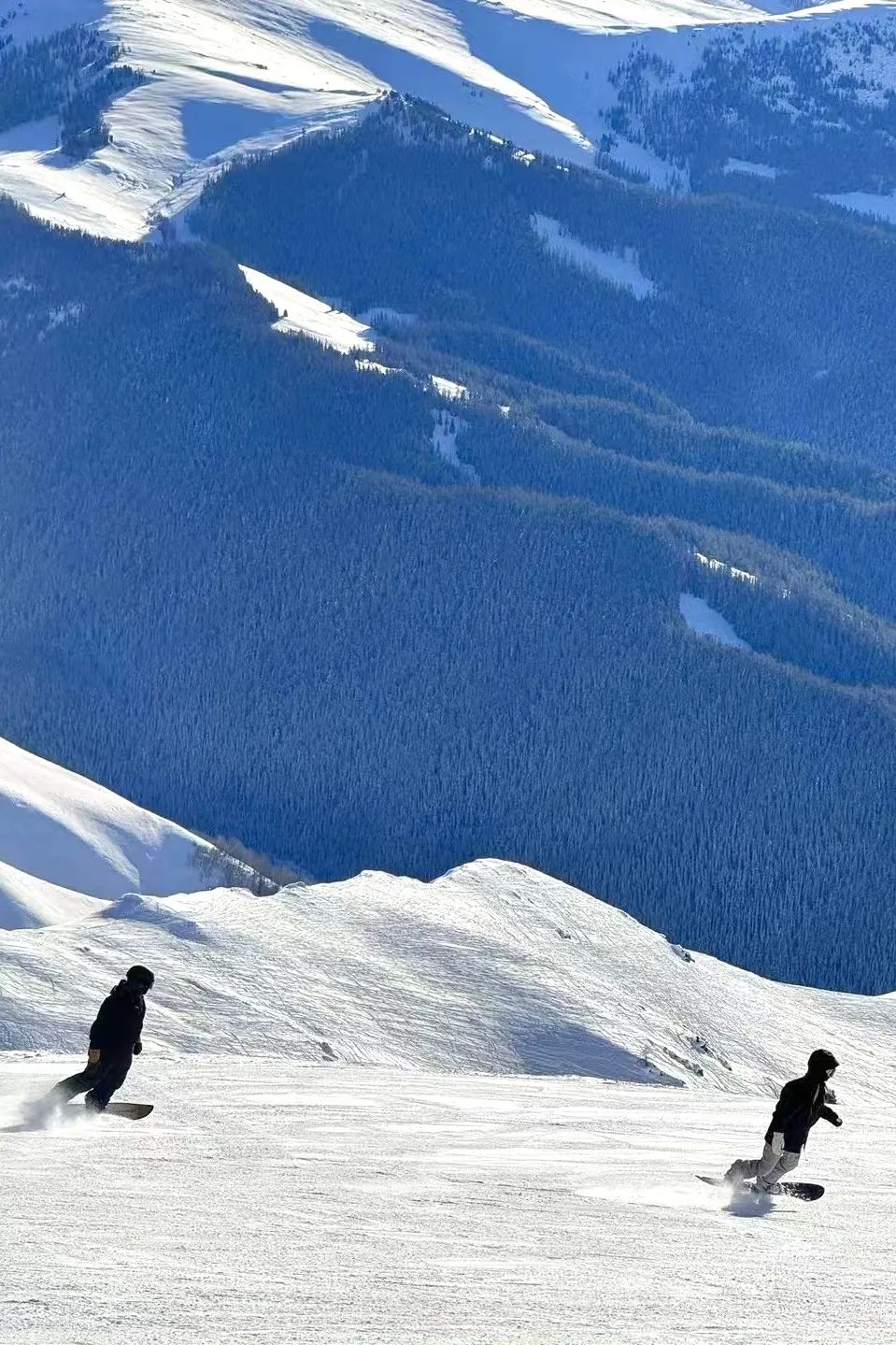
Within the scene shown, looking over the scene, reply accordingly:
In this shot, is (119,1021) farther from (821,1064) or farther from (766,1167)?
(821,1064)

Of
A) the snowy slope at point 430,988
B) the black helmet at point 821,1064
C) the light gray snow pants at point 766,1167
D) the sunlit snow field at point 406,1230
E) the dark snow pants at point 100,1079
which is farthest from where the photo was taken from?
the snowy slope at point 430,988

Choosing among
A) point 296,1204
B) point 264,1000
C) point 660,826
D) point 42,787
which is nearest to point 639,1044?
point 264,1000

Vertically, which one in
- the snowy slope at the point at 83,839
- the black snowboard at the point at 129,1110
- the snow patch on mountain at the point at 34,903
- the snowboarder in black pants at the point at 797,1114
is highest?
the snowboarder in black pants at the point at 797,1114

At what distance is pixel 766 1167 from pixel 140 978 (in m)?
8.12

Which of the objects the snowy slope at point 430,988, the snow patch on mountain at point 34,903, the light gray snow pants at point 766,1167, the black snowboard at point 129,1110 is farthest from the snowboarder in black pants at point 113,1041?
the snow patch on mountain at point 34,903

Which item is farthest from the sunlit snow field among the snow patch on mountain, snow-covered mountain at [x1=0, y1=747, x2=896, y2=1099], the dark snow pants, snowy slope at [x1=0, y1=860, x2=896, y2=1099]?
the snow patch on mountain

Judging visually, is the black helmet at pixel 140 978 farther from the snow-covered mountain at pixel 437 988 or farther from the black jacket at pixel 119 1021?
the snow-covered mountain at pixel 437 988

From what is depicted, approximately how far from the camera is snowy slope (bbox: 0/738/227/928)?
4400 inches

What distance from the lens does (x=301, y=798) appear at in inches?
7815

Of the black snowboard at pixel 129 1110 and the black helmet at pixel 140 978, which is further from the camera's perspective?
the black snowboard at pixel 129 1110

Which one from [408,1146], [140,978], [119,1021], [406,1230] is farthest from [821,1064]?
[119,1021]

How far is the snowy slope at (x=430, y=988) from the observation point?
58656mm

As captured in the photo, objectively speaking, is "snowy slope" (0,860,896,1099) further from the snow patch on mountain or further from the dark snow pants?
the dark snow pants

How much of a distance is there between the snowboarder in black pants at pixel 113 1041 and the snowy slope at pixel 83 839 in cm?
6502
